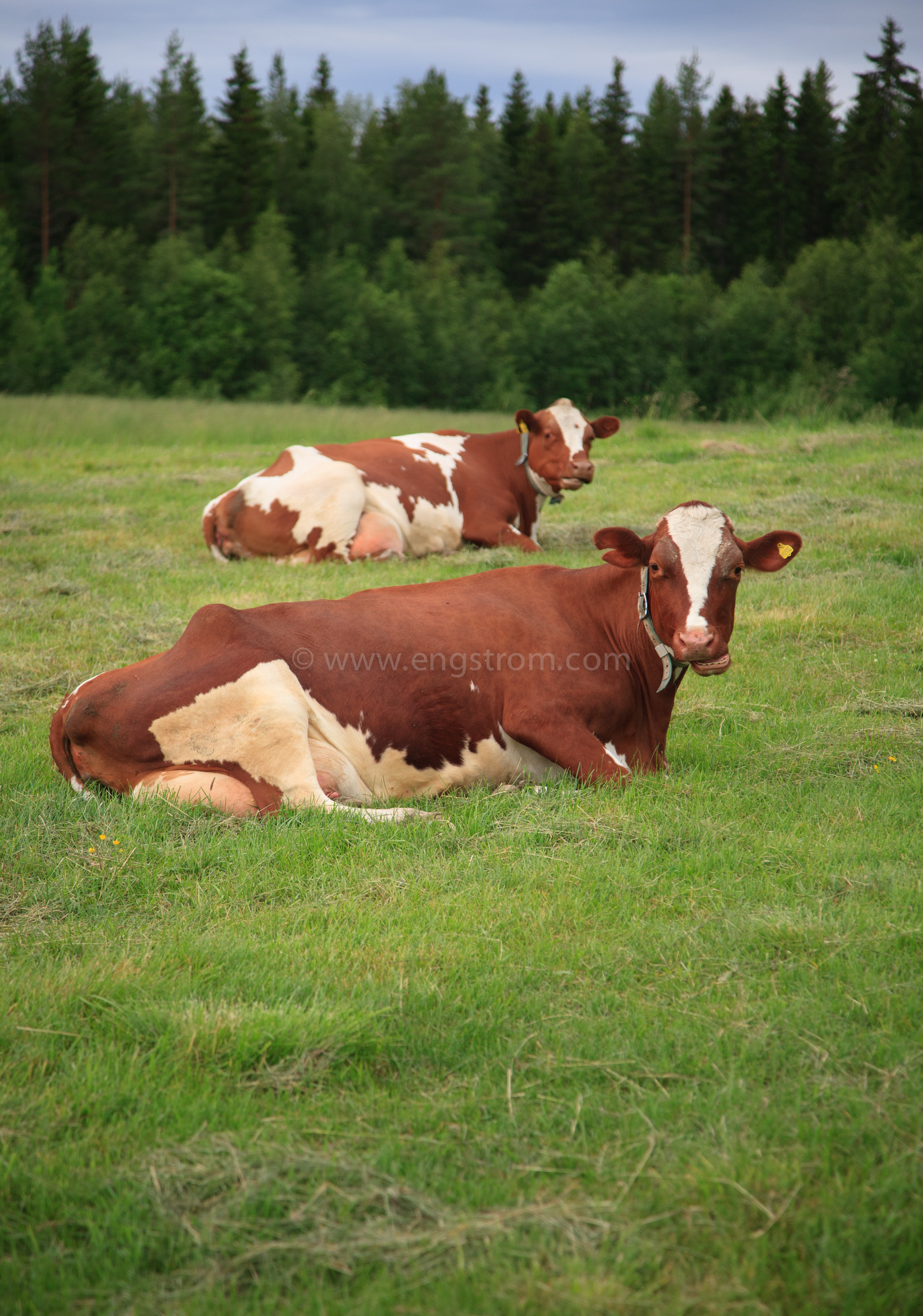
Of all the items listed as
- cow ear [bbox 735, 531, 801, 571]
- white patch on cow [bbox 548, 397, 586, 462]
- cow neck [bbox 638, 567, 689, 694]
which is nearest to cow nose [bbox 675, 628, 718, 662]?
cow neck [bbox 638, 567, 689, 694]

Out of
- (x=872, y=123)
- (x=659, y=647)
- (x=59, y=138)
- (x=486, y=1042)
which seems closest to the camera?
(x=486, y=1042)

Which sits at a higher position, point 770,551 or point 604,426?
point 604,426

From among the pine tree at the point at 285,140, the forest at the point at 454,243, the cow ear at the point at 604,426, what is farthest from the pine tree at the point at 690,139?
the cow ear at the point at 604,426

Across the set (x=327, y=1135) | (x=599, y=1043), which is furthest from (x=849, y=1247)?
(x=327, y=1135)

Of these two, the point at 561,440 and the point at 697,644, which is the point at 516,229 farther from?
the point at 697,644

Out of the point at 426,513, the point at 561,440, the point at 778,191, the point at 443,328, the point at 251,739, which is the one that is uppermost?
the point at 778,191

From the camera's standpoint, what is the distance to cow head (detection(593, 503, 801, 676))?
4.87m

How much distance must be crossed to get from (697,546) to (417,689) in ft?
4.80

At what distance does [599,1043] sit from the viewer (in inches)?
120

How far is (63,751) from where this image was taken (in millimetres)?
5043

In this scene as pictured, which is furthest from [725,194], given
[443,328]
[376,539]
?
[376,539]

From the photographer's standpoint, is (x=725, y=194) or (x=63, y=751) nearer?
(x=63, y=751)

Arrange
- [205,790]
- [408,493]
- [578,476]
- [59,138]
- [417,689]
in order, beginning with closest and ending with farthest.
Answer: [205,790] → [417,689] → [408,493] → [578,476] → [59,138]

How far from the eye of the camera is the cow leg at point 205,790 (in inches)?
186
